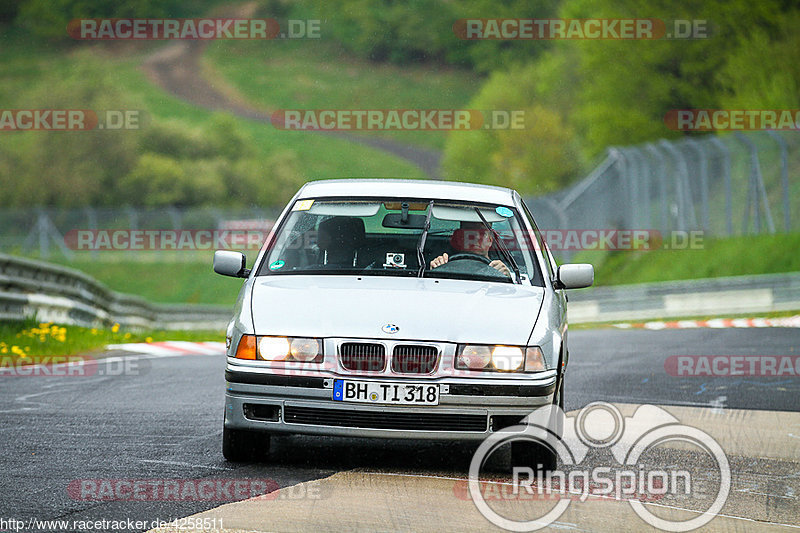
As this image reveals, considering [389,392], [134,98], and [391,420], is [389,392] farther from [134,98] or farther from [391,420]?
[134,98]

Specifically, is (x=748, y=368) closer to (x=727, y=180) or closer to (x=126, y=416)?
(x=126, y=416)

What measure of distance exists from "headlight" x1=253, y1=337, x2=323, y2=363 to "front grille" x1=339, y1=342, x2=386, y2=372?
5.2 inches

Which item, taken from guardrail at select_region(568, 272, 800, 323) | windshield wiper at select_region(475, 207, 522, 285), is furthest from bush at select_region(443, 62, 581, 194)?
windshield wiper at select_region(475, 207, 522, 285)

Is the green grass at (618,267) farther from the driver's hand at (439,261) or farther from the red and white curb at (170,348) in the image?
the driver's hand at (439,261)

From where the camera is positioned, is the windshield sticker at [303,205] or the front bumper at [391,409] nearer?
the front bumper at [391,409]

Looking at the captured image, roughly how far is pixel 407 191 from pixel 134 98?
84966mm

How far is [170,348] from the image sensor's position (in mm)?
17016

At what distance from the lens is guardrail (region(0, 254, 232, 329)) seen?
611 inches

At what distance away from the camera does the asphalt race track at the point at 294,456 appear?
5863mm

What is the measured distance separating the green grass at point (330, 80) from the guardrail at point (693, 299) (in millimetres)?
95990

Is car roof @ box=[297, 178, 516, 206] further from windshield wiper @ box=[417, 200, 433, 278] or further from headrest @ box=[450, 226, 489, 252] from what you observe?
headrest @ box=[450, 226, 489, 252]

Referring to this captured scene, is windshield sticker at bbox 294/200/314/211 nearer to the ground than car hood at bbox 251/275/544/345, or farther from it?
farther from it

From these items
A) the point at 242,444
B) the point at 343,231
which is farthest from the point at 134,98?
the point at 242,444

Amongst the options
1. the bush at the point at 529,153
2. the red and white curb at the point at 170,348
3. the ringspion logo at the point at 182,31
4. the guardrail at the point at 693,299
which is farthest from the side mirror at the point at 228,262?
the ringspion logo at the point at 182,31
